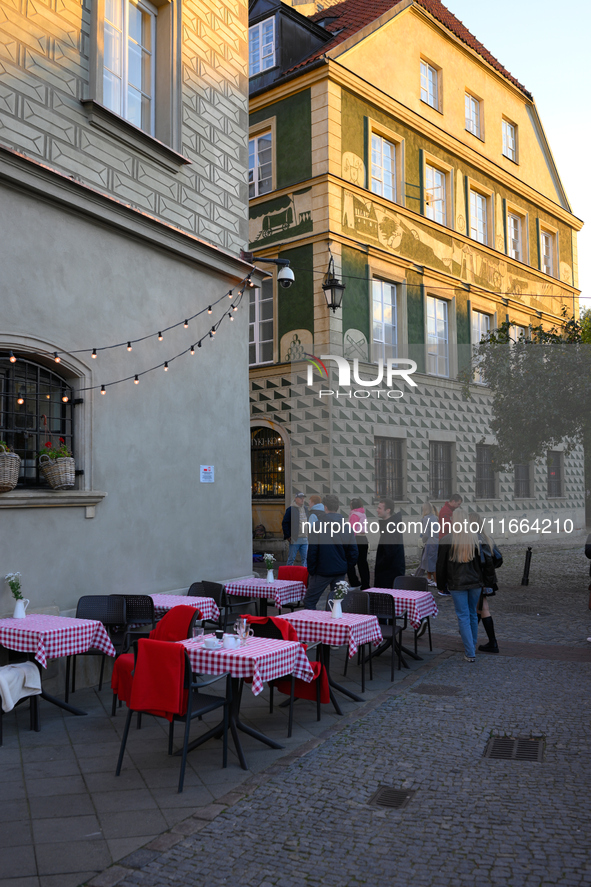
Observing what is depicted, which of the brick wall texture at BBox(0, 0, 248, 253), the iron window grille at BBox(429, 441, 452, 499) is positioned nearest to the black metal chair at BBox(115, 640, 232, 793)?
Result: the brick wall texture at BBox(0, 0, 248, 253)

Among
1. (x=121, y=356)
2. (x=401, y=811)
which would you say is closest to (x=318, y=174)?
(x=121, y=356)

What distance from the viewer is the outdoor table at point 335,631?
706 centimetres

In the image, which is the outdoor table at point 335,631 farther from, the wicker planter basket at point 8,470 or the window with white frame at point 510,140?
the window with white frame at point 510,140

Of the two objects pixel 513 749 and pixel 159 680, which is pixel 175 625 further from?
pixel 513 749

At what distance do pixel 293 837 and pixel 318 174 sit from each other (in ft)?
50.4

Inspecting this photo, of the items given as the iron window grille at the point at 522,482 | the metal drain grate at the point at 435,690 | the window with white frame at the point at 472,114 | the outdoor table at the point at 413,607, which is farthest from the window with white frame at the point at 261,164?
the metal drain grate at the point at 435,690

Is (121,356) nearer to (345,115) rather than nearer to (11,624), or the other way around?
(11,624)

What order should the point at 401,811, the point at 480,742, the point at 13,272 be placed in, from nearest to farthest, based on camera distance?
the point at 401,811, the point at 480,742, the point at 13,272

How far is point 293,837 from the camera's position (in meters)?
4.27

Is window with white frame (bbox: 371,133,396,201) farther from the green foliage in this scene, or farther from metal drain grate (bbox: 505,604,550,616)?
metal drain grate (bbox: 505,604,550,616)

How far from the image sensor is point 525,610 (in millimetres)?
12273

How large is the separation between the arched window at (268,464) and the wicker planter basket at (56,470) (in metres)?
10.5

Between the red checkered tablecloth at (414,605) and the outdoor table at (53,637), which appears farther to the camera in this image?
the red checkered tablecloth at (414,605)

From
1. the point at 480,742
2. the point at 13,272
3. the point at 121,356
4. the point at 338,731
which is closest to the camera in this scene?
the point at 480,742
